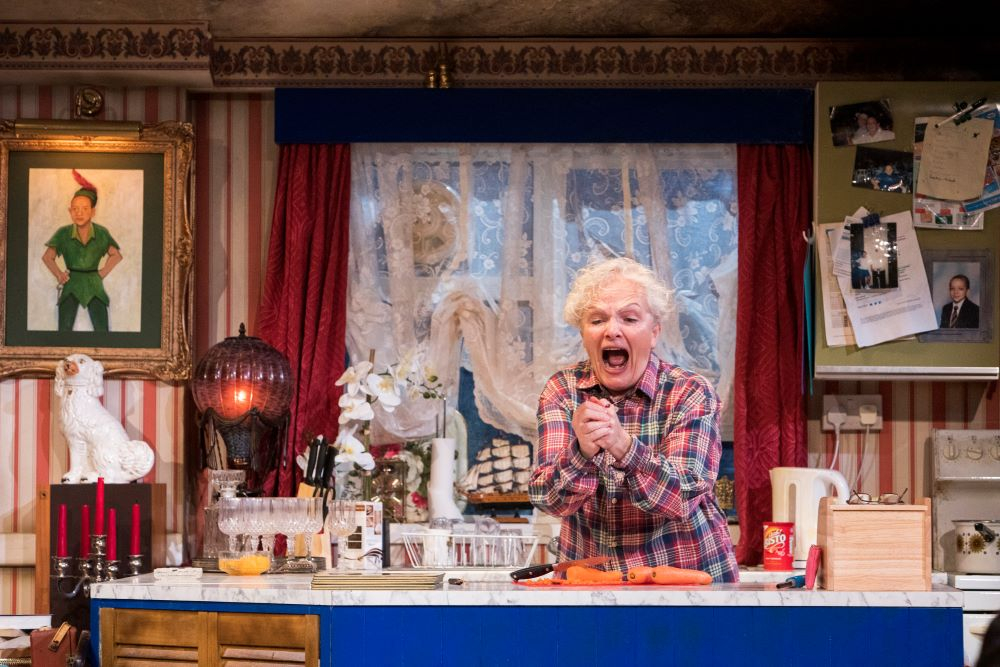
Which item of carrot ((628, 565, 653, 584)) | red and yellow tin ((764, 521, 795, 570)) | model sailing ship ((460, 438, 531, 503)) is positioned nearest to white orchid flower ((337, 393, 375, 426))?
model sailing ship ((460, 438, 531, 503))

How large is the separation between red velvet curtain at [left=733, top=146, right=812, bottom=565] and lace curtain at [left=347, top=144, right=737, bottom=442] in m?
0.08

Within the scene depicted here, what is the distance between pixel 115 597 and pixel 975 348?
3152 millimetres

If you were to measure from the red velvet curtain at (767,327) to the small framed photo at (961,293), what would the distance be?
1.54 ft

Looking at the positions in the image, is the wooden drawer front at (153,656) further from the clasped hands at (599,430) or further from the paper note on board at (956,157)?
the paper note on board at (956,157)

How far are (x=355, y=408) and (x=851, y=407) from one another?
1897 millimetres

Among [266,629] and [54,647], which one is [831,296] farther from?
[54,647]

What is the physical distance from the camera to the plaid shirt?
2705mm

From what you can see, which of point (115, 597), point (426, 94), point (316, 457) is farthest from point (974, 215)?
point (115, 597)

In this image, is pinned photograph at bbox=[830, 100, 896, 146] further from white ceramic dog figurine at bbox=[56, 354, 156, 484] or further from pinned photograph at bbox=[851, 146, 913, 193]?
white ceramic dog figurine at bbox=[56, 354, 156, 484]

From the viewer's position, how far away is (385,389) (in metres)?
4.34

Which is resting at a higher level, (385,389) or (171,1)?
(171,1)

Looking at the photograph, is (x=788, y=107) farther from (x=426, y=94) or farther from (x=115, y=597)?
(x=115, y=597)

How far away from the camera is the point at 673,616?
245 cm

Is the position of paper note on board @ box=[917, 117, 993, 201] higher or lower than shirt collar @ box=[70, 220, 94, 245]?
higher
